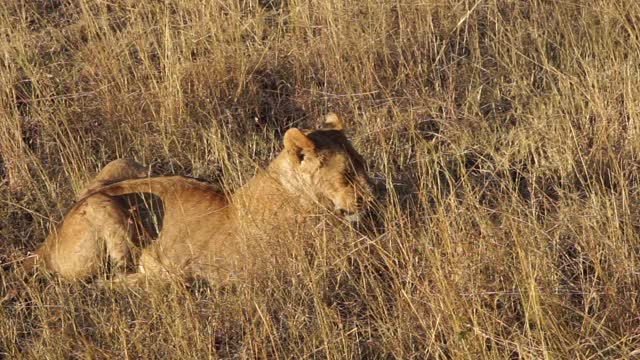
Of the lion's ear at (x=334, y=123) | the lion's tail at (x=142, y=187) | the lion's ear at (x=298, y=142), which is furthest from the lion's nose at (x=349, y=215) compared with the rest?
the lion's tail at (x=142, y=187)

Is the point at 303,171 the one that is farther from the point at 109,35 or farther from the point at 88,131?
the point at 109,35

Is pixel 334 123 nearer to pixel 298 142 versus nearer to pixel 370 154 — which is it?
pixel 298 142

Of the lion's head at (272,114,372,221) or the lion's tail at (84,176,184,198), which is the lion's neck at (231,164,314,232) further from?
the lion's tail at (84,176,184,198)

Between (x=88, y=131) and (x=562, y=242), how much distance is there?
329cm

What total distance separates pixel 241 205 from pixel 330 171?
0.53 metres

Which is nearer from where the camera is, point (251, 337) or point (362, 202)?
point (251, 337)

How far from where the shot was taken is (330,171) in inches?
199

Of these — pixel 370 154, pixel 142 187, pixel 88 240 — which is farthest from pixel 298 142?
pixel 370 154

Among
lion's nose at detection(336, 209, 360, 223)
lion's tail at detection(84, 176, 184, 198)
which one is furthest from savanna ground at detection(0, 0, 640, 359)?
lion's tail at detection(84, 176, 184, 198)

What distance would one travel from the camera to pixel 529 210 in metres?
5.16

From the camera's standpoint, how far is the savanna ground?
4.48 meters

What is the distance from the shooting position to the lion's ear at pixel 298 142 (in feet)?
16.1

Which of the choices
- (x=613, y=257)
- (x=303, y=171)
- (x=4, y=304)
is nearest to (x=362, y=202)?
(x=303, y=171)

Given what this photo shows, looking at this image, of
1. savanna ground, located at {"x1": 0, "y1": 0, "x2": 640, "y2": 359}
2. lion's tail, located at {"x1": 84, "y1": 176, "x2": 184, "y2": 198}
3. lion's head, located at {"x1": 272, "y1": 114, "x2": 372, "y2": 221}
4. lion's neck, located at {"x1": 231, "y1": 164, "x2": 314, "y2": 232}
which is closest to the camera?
savanna ground, located at {"x1": 0, "y1": 0, "x2": 640, "y2": 359}
